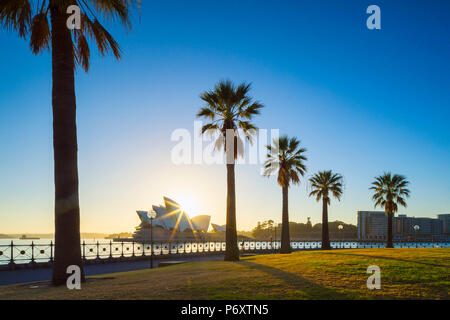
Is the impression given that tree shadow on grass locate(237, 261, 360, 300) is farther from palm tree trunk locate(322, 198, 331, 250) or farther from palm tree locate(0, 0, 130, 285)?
palm tree trunk locate(322, 198, 331, 250)

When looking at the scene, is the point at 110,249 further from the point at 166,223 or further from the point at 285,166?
the point at 166,223

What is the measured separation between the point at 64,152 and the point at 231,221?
46.3 feet

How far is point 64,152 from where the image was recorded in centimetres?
1147

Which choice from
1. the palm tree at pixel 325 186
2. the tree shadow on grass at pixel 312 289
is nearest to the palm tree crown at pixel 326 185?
the palm tree at pixel 325 186

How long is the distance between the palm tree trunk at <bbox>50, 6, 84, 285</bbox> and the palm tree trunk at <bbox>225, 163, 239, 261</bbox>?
42.6ft

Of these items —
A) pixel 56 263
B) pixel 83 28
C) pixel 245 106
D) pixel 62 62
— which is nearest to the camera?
pixel 56 263

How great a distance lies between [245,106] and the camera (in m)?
25.3

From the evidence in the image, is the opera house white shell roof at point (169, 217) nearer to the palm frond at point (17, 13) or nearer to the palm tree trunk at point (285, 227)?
the palm tree trunk at point (285, 227)

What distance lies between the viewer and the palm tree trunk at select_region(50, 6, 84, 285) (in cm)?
1115

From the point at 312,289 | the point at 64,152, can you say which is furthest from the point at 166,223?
the point at 312,289

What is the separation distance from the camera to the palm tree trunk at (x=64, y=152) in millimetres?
11148
